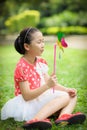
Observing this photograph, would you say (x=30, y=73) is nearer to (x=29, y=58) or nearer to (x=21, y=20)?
(x=29, y=58)

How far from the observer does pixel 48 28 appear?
6.26 ft

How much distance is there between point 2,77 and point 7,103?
0.24 m

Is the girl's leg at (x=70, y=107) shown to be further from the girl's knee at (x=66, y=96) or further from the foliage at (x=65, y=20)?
the foliage at (x=65, y=20)

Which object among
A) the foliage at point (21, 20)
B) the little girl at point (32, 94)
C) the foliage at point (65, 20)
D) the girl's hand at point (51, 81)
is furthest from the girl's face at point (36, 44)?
the foliage at point (65, 20)

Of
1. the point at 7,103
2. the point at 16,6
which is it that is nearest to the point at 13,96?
the point at 7,103

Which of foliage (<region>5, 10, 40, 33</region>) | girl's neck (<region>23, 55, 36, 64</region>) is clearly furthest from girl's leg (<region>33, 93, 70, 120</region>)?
foliage (<region>5, 10, 40, 33</region>)

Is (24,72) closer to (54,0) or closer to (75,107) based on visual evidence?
(75,107)

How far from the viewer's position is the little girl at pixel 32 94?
1.18 meters

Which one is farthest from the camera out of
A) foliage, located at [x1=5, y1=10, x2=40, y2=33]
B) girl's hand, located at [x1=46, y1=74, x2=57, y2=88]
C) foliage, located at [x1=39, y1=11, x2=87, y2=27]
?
foliage, located at [x1=39, y1=11, x2=87, y2=27]

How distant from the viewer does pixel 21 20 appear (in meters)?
1.82

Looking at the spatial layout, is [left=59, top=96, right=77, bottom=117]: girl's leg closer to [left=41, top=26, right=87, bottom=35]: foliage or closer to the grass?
the grass

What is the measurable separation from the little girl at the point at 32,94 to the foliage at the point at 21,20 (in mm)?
593

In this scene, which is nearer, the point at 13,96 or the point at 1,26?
the point at 13,96

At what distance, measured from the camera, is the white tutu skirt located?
1192 mm
